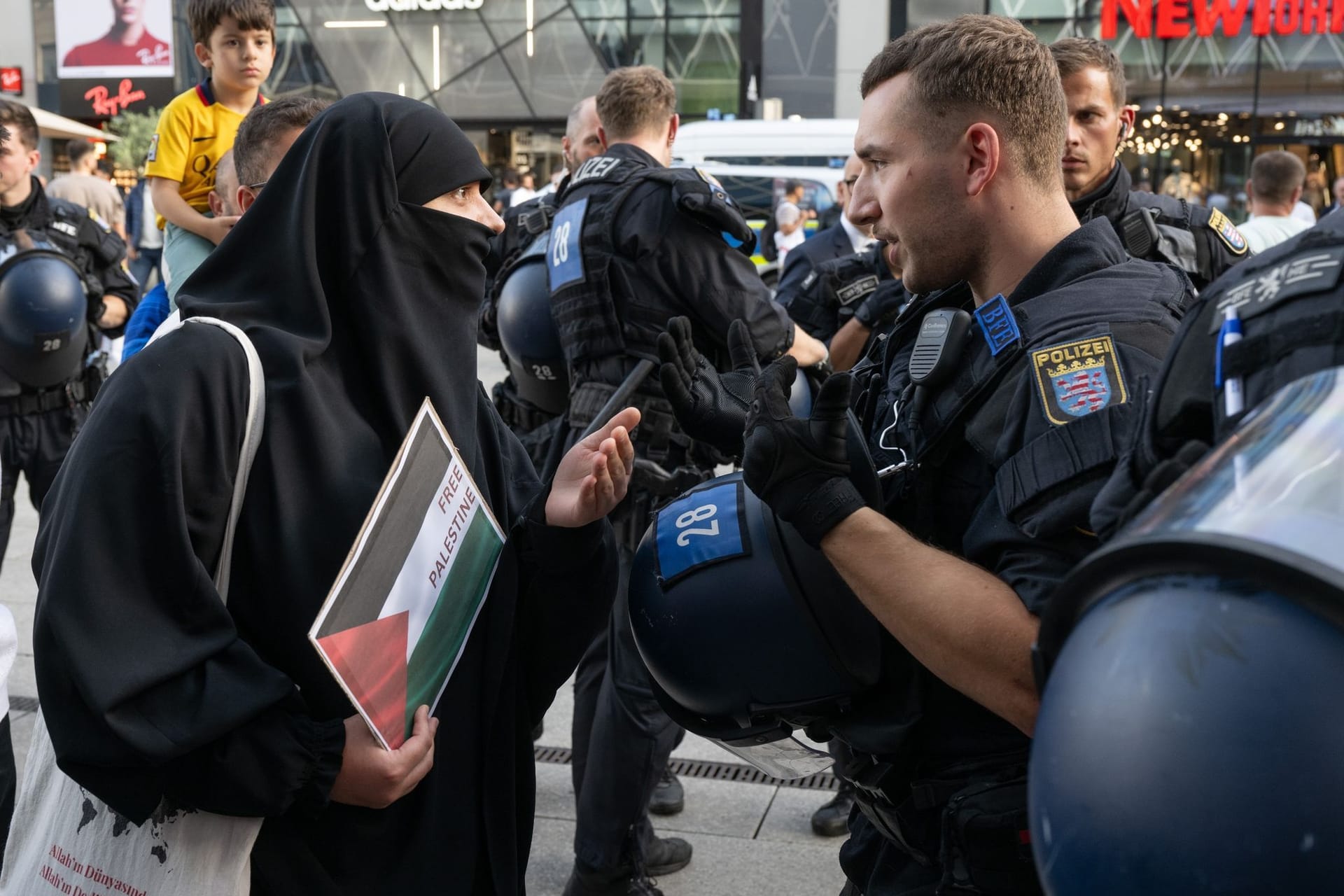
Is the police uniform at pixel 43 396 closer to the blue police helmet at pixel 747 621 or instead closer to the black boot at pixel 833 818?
the black boot at pixel 833 818

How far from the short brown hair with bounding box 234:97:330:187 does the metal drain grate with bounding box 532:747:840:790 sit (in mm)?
2064

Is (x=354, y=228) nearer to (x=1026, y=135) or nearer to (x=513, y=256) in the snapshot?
(x=1026, y=135)

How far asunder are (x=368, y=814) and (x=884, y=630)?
2.53ft

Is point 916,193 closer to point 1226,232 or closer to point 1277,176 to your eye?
point 1226,232

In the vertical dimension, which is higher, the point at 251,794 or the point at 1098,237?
the point at 1098,237

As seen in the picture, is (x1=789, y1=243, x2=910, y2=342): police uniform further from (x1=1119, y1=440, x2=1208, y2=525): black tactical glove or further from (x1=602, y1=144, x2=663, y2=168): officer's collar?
(x1=1119, y1=440, x2=1208, y2=525): black tactical glove

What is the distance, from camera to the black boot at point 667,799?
3857 millimetres

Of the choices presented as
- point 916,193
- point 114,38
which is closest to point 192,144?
point 916,193

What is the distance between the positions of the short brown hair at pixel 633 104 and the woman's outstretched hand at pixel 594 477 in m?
A: 2.11

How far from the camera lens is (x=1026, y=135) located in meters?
1.79

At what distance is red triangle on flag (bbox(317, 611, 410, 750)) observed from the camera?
161 centimetres

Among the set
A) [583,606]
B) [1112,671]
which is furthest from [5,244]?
[1112,671]

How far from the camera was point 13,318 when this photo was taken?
4.48m

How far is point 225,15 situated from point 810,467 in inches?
120
